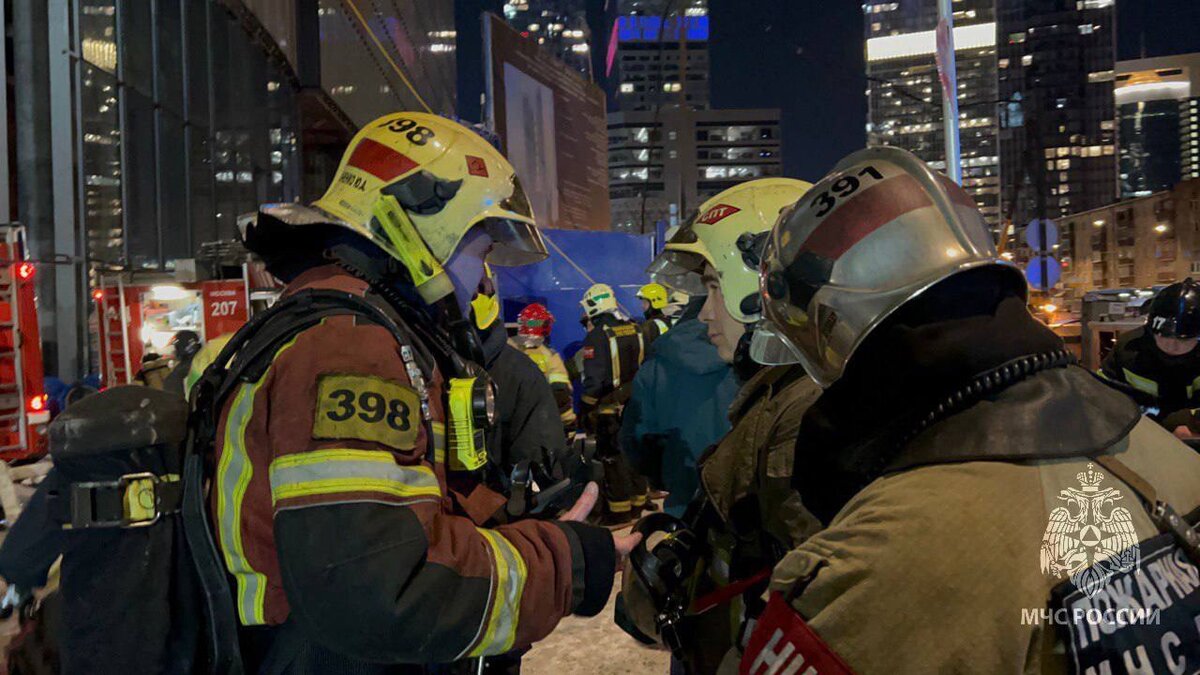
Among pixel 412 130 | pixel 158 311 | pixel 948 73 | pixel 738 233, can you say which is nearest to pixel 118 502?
pixel 412 130

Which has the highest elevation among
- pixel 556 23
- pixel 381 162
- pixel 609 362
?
pixel 556 23

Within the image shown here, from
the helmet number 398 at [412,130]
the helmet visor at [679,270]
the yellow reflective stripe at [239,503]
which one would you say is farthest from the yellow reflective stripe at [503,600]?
the helmet visor at [679,270]

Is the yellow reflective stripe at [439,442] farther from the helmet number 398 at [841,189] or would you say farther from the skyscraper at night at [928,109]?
the skyscraper at night at [928,109]

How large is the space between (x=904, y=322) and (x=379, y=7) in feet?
94.2

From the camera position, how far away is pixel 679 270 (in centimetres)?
476

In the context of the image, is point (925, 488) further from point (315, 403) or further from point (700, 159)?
point (700, 159)

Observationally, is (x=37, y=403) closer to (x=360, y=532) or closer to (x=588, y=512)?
(x=588, y=512)

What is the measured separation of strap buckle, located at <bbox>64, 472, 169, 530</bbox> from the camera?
1.54 meters

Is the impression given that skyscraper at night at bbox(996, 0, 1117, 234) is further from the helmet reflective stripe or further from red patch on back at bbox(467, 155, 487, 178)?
red patch on back at bbox(467, 155, 487, 178)

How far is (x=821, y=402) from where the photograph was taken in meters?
1.40

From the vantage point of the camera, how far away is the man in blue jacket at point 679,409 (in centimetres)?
414

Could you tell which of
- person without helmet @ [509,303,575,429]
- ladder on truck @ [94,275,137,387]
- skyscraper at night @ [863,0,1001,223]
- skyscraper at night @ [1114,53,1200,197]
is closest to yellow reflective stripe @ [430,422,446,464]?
person without helmet @ [509,303,575,429]

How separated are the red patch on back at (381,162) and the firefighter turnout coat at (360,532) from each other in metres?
0.65

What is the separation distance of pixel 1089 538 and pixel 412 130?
1.97m
